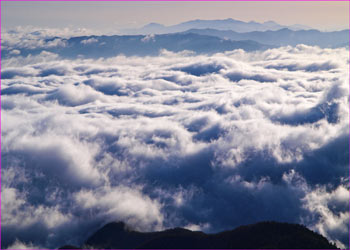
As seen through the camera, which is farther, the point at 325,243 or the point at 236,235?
the point at 236,235

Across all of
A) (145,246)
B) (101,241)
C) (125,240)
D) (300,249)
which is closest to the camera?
(300,249)

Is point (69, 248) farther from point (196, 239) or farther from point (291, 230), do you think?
point (291, 230)

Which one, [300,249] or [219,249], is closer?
[300,249]

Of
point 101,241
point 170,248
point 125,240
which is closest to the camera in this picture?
point 170,248

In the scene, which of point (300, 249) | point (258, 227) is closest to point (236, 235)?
point (258, 227)

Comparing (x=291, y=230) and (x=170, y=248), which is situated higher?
(x=291, y=230)

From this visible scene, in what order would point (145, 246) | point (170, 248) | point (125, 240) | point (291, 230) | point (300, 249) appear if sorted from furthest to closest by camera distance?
point (125, 240) < point (145, 246) < point (170, 248) < point (291, 230) < point (300, 249)

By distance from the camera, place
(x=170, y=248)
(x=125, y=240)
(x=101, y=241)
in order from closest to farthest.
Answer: (x=170, y=248) → (x=125, y=240) → (x=101, y=241)

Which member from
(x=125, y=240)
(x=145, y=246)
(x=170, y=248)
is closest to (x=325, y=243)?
(x=170, y=248)

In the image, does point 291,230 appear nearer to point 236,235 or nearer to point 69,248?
point 236,235
